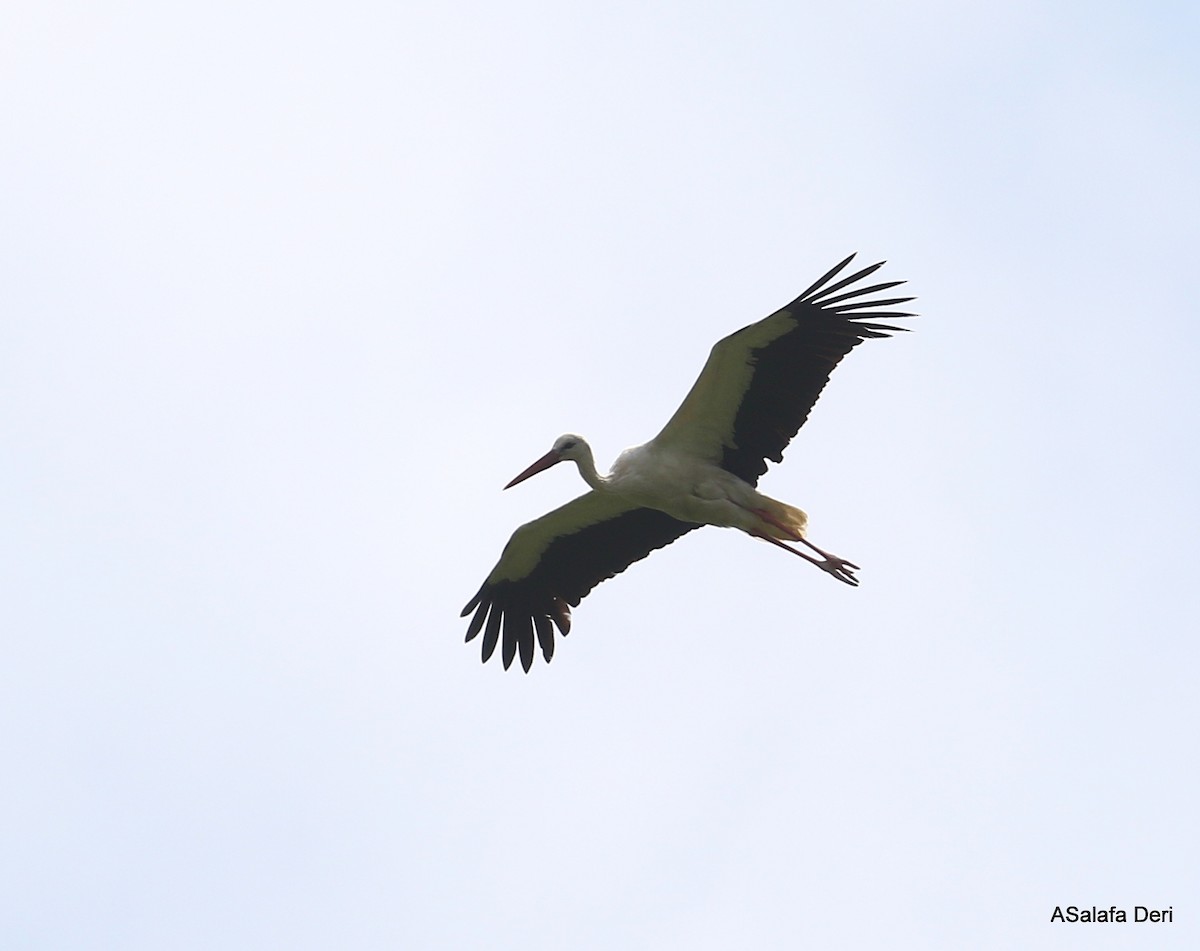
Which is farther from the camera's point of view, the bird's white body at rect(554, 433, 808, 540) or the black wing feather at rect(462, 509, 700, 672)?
the black wing feather at rect(462, 509, 700, 672)

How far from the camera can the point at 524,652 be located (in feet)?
32.5

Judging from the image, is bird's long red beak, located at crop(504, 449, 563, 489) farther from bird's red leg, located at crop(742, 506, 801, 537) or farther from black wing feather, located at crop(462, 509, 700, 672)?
bird's red leg, located at crop(742, 506, 801, 537)

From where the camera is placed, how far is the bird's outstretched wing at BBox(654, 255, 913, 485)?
8.23 m

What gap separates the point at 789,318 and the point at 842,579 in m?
1.66

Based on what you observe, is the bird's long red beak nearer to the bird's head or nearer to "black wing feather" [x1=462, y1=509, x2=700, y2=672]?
the bird's head

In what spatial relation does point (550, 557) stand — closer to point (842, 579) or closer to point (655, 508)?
point (655, 508)

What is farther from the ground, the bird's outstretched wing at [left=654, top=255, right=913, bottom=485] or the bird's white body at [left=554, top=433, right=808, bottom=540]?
the bird's outstretched wing at [left=654, top=255, right=913, bottom=485]

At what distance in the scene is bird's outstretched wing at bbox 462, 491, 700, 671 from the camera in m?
9.49

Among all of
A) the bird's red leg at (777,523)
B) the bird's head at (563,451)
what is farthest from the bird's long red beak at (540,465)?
the bird's red leg at (777,523)

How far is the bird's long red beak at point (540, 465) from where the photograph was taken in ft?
29.1

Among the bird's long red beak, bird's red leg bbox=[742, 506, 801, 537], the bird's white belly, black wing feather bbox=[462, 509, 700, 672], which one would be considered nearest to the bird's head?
the bird's long red beak

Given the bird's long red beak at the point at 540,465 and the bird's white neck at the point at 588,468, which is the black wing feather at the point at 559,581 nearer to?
the bird's long red beak at the point at 540,465

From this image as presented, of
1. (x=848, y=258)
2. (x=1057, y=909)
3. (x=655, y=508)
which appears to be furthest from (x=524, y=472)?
(x=1057, y=909)

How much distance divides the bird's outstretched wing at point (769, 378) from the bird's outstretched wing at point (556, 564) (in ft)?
2.83
